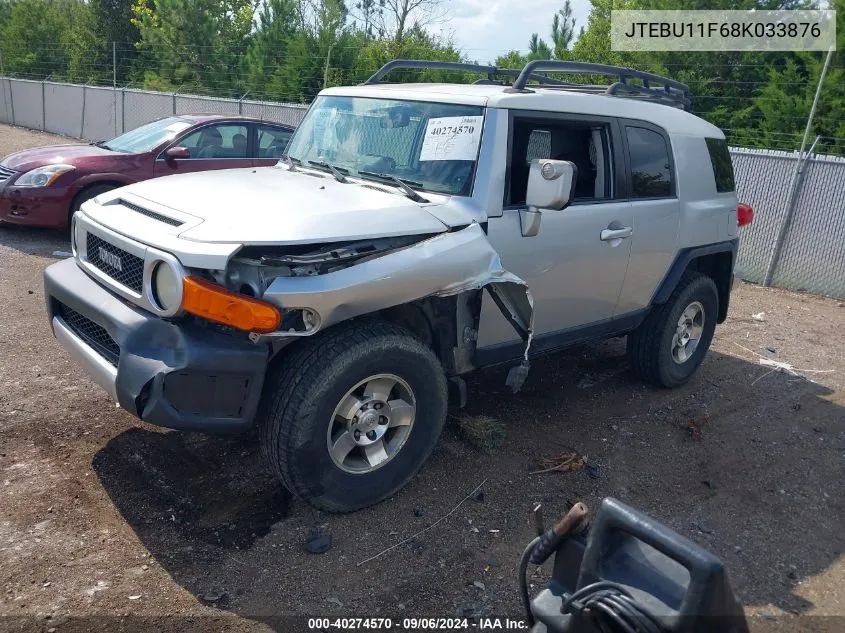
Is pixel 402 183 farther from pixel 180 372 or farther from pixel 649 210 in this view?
pixel 649 210

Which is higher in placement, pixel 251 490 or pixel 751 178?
pixel 751 178

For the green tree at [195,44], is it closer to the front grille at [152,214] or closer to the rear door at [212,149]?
the rear door at [212,149]

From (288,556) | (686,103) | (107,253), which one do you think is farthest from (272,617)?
(686,103)

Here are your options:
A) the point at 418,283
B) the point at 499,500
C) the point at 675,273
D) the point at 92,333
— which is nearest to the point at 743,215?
the point at 675,273

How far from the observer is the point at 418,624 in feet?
9.53

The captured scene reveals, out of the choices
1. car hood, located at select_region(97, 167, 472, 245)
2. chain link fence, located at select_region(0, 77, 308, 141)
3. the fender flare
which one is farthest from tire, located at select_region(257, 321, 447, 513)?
chain link fence, located at select_region(0, 77, 308, 141)

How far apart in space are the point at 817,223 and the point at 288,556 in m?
8.13

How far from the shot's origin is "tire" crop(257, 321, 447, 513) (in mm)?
3213

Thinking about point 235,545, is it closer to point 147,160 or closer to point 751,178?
point 147,160

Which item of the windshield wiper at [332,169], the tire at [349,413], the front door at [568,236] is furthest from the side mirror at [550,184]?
the windshield wiper at [332,169]

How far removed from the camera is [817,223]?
8.91m

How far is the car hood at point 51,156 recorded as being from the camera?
8070 mm

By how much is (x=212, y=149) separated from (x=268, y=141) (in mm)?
711

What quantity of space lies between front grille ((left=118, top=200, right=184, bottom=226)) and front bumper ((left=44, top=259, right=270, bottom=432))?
1.40 feet
